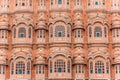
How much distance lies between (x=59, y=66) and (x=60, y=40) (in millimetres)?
2900

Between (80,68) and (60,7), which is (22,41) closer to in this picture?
(60,7)

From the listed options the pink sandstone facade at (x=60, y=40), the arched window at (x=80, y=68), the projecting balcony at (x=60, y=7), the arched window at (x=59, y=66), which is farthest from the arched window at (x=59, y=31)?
the arched window at (x=80, y=68)

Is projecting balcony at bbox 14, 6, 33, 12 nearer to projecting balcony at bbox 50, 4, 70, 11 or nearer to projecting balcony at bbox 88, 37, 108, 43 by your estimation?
projecting balcony at bbox 50, 4, 70, 11

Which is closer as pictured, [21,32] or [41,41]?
[41,41]

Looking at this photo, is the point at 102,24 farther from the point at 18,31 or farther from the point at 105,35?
the point at 18,31

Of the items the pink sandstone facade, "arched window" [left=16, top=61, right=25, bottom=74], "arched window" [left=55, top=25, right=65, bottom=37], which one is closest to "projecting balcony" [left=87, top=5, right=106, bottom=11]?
the pink sandstone facade

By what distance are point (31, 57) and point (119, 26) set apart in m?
10.3

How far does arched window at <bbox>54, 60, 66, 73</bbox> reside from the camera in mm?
37562

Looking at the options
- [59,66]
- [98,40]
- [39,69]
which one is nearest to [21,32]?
[39,69]

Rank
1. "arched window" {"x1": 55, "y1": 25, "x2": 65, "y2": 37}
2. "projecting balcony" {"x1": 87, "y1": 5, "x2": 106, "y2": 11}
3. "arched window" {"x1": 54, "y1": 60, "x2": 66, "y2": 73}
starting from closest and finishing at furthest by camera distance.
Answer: "arched window" {"x1": 54, "y1": 60, "x2": 66, "y2": 73} < "arched window" {"x1": 55, "y1": 25, "x2": 65, "y2": 37} < "projecting balcony" {"x1": 87, "y1": 5, "x2": 106, "y2": 11}

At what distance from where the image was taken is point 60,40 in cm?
3831

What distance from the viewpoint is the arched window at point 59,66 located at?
3756 centimetres

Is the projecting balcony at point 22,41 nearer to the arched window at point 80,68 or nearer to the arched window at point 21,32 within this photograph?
the arched window at point 21,32

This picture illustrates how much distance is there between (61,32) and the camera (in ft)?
127
